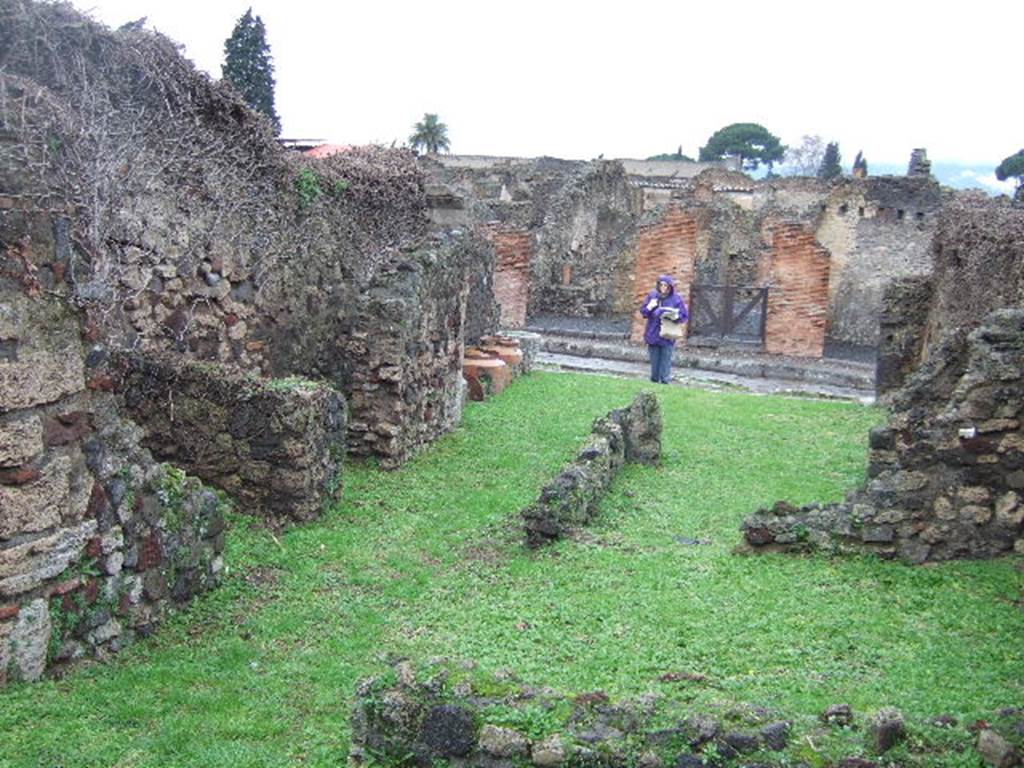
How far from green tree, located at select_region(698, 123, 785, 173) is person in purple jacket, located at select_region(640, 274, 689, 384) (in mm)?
81331

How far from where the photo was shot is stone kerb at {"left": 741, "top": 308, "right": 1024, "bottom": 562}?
621 cm

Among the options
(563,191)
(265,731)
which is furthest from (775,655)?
(563,191)

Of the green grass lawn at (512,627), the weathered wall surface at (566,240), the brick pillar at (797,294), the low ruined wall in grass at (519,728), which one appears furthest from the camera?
the weathered wall surface at (566,240)

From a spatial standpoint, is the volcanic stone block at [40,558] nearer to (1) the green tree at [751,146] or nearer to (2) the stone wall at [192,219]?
(2) the stone wall at [192,219]

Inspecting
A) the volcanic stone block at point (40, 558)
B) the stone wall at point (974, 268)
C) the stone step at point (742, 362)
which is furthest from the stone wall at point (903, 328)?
the volcanic stone block at point (40, 558)

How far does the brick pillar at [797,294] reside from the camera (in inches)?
763

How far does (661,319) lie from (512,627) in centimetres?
1029

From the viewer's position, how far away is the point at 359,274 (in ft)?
40.4

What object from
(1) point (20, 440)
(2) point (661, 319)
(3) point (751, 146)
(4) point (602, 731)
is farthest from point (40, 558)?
(3) point (751, 146)

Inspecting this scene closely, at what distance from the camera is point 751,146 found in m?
94.1

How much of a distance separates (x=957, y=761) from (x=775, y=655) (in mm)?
1571

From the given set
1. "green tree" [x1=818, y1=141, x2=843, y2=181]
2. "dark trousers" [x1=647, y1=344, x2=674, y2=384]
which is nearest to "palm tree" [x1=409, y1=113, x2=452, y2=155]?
"green tree" [x1=818, y1=141, x2=843, y2=181]

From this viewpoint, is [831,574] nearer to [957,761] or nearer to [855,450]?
[957,761]

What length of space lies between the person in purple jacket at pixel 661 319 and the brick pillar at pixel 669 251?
149 inches
